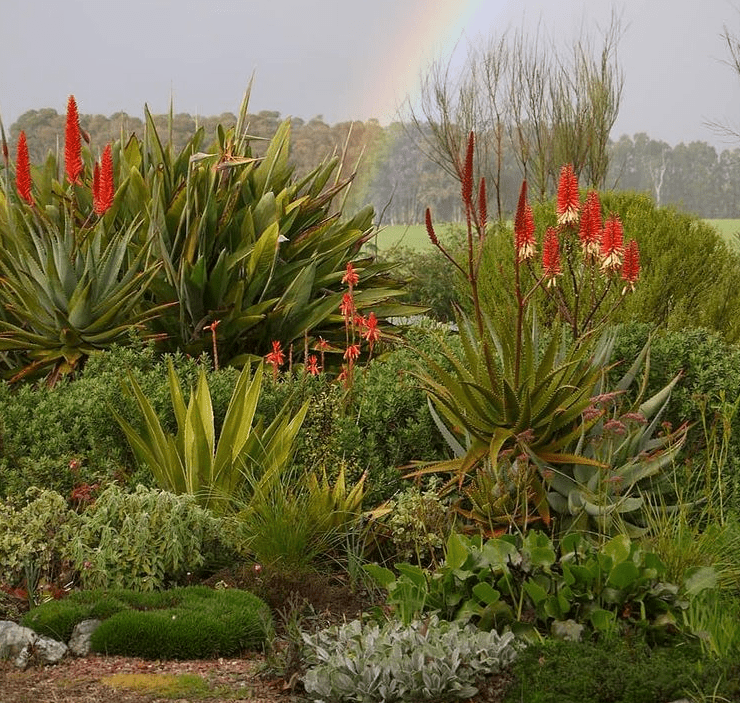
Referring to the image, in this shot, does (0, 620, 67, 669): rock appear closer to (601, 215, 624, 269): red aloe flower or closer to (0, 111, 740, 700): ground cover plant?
(0, 111, 740, 700): ground cover plant

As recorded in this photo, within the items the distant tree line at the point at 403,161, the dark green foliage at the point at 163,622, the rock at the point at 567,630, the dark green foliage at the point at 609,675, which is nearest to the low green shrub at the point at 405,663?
the dark green foliage at the point at 609,675

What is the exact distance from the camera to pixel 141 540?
5402 millimetres

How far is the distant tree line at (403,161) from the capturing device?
103 ft

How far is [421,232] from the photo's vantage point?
39.0 metres

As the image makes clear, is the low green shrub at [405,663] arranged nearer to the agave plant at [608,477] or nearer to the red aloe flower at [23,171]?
the agave plant at [608,477]

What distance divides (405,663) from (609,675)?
71cm

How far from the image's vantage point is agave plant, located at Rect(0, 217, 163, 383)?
823 cm

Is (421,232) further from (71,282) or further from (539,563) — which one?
(539,563)

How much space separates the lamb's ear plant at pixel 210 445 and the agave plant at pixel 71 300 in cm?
171

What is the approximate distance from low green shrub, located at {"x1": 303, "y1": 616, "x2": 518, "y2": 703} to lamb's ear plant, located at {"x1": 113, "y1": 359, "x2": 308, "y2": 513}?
208cm

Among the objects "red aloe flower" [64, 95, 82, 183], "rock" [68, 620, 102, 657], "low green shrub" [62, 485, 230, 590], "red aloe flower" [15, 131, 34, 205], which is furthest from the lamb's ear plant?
"red aloe flower" [15, 131, 34, 205]

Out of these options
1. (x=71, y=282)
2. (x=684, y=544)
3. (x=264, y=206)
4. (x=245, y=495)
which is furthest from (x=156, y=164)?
(x=684, y=544)

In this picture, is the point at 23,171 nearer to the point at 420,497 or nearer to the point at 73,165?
the point at 73,165

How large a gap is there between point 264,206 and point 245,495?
11.9 feet
